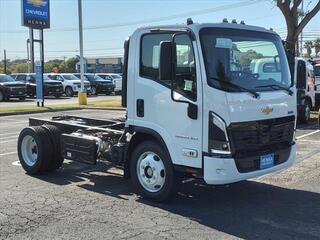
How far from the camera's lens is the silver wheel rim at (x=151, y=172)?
6.98 m

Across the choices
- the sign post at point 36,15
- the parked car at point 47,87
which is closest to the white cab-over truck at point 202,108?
the sign post at point 36,15

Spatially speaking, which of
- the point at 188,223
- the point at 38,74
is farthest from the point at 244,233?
the point at 38,74

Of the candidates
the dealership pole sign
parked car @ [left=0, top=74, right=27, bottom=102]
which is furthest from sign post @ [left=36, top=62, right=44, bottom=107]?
the dealership pole sign

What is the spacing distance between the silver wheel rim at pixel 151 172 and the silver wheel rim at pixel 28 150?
9.18 ft

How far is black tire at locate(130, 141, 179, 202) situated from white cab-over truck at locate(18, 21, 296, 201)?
14 mm

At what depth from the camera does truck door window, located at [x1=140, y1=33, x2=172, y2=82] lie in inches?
271

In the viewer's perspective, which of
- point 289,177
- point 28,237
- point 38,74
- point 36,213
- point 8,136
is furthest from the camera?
point 38,74

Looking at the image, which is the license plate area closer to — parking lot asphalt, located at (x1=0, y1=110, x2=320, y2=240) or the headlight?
parking lot asphalt, located at (x1=0, y1=110, x2=320, y2=240)

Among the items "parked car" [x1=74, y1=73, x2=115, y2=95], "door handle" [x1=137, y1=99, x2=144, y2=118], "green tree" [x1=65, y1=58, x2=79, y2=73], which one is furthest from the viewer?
"green tree" [x1=65, y1=58, x2=79, y2=73]

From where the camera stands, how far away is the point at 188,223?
6129 mm

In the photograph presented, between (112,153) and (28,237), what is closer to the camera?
(28,237)

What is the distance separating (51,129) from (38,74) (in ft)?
54.6

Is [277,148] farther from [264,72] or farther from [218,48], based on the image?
[218,48]

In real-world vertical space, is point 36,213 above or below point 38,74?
below
